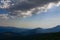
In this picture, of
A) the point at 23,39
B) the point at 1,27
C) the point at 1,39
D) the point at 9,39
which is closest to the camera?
the point at 1,27

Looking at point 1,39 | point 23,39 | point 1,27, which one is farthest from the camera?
point 23,39

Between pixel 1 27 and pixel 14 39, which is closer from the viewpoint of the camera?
pixel 1 27

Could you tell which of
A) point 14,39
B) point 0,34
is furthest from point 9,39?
point 0,34

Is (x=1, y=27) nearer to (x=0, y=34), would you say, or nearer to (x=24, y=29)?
(x=0, y=34)

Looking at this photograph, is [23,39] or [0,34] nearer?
[0,34]

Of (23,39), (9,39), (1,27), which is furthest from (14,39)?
(1,27)

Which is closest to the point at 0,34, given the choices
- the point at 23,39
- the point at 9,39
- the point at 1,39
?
the point at 1,39

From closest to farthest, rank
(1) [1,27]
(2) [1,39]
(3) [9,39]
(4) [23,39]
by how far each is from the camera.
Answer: (1) [1,27] < (2) [1,39] < (3) [9,39] < (4) [23,39]

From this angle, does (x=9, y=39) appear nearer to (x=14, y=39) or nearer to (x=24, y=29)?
(x=14, y=39)
